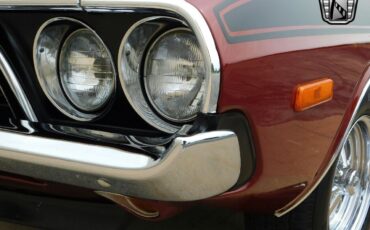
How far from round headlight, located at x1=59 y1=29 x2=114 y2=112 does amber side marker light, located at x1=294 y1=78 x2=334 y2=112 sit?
2.02ft

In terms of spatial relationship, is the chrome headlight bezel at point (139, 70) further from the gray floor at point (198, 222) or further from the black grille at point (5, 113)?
the gray floor at point (198, 222)

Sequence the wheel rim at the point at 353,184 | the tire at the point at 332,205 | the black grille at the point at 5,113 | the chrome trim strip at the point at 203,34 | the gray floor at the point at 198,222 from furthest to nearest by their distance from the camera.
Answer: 1. the gray floor at the point at 198,222
2. the wheel rim at the point at 353,184
3. the tire at the point at 332,205
4. the black grille at the point at 5,113
5. the chrome trim strip at the point at 203,34

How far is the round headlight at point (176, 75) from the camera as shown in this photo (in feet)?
5.45

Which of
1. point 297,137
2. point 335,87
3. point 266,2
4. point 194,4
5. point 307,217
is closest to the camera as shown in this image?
point 194,4

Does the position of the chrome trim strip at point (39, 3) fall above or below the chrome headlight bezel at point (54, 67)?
above

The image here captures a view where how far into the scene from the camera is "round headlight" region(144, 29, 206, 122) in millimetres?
1660

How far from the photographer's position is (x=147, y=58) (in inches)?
68.6

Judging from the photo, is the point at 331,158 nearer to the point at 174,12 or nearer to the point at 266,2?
the point at 266,2

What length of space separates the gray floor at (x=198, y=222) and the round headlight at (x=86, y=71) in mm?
1005

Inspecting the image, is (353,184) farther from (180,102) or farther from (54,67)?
(54,67)

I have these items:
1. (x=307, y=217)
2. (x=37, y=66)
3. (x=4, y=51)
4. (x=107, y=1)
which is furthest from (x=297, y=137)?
(x=4, y=51)

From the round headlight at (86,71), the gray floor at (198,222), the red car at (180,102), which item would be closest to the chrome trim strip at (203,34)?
the red car at (180,102)

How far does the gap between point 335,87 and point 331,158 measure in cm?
26

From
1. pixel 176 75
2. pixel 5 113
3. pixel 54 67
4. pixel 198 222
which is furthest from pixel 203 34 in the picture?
pixel 198 222
